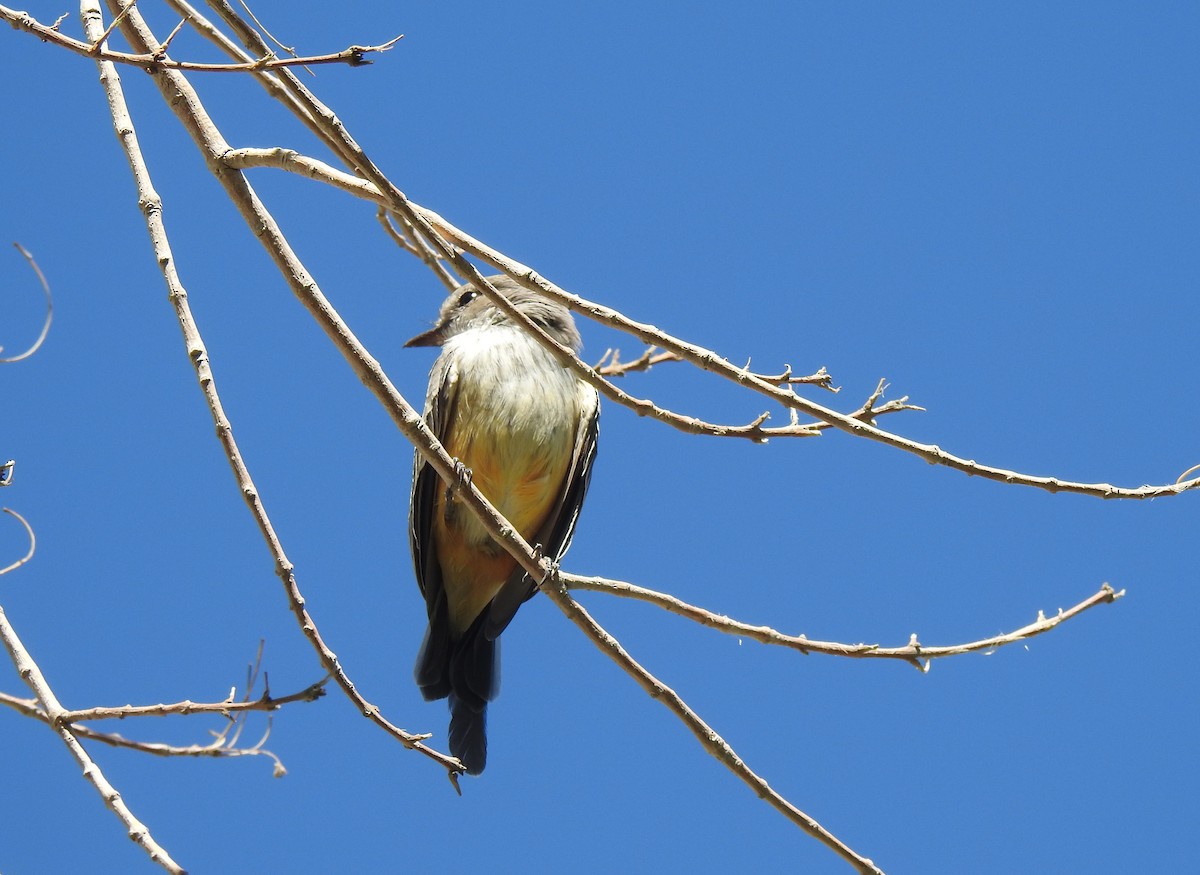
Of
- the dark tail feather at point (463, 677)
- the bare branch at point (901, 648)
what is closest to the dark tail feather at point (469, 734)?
the dark tail feather at point (463, 677)

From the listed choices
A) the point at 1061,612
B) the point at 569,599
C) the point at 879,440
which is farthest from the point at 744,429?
the point at 1061,612

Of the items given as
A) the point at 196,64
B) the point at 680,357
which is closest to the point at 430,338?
the point at 680,357

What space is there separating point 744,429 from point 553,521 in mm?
2231

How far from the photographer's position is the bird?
505 centimetres

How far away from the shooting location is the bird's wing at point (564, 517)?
16.9 ft

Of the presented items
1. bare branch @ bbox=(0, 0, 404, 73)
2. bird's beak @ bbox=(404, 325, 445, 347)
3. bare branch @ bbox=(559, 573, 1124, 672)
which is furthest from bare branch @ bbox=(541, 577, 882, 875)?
bird's beak @ bbox=(404, 325, 445, 347)

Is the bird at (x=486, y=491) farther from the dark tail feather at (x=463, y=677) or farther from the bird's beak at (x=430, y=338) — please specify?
the bird's beak at (x=430, y=338)

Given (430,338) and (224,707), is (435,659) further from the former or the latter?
(224,707)

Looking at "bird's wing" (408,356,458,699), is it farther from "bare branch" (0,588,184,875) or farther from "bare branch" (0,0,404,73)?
"bare branch" (0,0,404,73)

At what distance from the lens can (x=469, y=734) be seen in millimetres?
5008

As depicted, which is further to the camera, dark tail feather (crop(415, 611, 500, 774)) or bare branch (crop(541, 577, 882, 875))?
dark tail feather (crop(415, 611, 500, 774))

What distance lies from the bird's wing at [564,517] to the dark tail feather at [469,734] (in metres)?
0.31

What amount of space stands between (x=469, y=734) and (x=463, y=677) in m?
0.27

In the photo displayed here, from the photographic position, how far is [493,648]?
5281 millimetres
